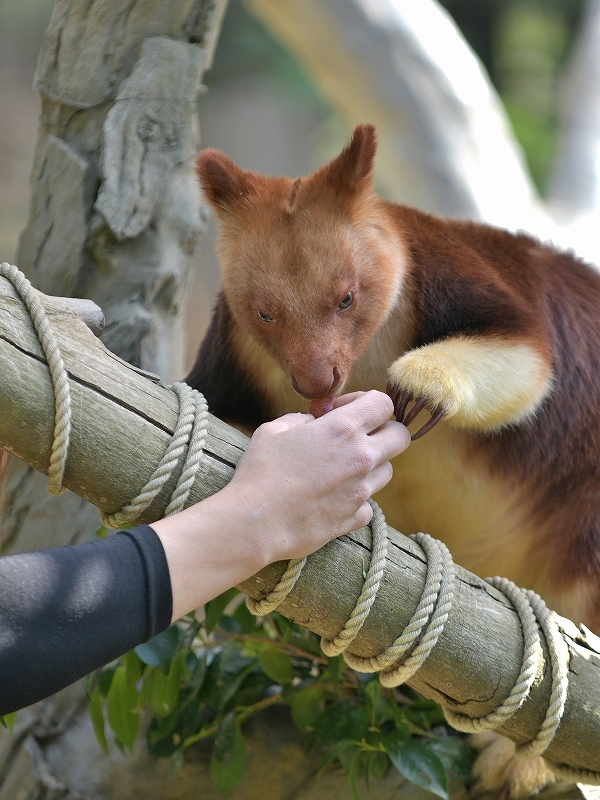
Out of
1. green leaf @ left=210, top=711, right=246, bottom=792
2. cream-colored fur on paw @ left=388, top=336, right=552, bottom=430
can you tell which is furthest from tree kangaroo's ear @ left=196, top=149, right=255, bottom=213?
green leaf @ left=210, top=711, right=246, bottom=792

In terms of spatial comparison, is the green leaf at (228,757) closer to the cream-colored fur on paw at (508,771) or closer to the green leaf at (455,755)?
the green leaf at (455,755)

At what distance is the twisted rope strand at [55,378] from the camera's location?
5.45 feet

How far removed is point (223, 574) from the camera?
1.59 meters

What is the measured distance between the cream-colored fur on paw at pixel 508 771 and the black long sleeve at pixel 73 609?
1.49 meters

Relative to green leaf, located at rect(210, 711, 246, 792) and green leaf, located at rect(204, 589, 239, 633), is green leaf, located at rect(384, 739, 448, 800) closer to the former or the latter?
green leaf, located at rect(210, 711, 246, 792)

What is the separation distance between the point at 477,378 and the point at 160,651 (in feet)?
3.97

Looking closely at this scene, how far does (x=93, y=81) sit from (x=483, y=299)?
1.58m

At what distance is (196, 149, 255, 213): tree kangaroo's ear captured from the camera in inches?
95.5

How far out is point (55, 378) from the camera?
167 centimetres

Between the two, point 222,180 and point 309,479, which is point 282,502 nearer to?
point 309,479

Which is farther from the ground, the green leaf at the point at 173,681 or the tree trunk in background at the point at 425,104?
the tree trunk in background at the point at 425,104

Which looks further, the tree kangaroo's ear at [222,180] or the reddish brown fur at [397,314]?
the tree kangaroo's ear at [222,180]


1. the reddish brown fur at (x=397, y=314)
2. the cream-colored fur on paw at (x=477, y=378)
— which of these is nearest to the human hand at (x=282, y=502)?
the cream-colored fur on paw at (x=477, y=378)

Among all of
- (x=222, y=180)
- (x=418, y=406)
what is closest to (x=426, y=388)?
(x=418, y=406)
